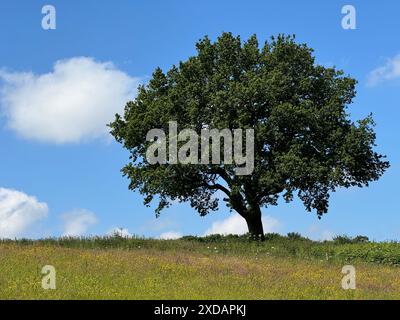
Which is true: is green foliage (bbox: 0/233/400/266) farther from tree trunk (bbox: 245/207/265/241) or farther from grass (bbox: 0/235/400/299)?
tree trunk (bbox: 245/207/265/241)

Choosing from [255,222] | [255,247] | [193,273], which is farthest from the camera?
[255,222]

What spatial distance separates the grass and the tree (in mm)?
6260

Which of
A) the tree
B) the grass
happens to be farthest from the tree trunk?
the grass

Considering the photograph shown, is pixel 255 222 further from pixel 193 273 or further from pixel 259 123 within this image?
pixel 193 273

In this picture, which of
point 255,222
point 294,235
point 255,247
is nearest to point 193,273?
point 255,247

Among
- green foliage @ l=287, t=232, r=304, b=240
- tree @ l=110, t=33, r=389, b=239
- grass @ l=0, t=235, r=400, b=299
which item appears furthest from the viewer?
green foliage @ l=287, t=232, r=304, b=240

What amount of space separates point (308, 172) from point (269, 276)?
55.6 feet

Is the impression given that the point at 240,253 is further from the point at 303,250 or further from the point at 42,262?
the point at 42,262

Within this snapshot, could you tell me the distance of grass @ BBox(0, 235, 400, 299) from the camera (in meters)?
18.9

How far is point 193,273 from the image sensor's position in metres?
23.4

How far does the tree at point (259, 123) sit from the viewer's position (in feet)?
133

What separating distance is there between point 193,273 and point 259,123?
1904 cm

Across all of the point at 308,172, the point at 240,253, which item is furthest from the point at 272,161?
the point at 240,253

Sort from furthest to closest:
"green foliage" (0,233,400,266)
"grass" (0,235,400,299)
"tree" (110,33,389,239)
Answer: "tree" (110,33,389,239) < "green foliage" (0,233,400,266) < "grass" (0,235,400,299)
